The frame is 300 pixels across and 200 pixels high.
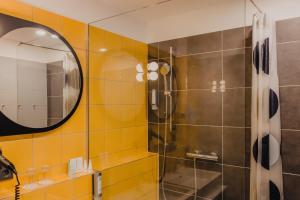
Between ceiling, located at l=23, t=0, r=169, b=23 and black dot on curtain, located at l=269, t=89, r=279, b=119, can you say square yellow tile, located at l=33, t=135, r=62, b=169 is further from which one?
black dot on curtain, located at l=269, t=89, r=279, b=119

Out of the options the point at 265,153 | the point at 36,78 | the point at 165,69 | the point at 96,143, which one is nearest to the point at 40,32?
the point at 36,78

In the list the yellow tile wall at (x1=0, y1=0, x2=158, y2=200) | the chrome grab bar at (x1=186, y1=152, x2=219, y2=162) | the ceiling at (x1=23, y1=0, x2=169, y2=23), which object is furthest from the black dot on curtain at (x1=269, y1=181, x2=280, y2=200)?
the ceiling at (x1=23, y1=0, x2=169, y2=23)

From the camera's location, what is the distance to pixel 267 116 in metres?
1.70

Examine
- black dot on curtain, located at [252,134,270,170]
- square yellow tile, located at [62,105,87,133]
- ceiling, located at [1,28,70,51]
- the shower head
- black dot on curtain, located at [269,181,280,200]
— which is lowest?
black dot on curtain, located at [269,181,280,200]

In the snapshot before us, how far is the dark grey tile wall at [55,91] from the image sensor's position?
1.65 metres

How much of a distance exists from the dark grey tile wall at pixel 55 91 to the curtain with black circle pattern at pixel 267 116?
149cm

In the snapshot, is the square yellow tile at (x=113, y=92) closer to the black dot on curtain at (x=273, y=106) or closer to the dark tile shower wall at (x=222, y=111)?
the dark tile shower wall at (x=222, y=111)

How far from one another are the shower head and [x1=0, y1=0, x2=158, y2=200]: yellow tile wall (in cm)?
22

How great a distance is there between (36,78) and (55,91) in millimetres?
167

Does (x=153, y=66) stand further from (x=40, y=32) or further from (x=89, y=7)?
(x=40, y=32)

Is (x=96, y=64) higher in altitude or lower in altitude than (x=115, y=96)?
higher

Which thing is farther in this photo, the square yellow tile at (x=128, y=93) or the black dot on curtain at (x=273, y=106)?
the square yellow tile at (x=128, y=93)

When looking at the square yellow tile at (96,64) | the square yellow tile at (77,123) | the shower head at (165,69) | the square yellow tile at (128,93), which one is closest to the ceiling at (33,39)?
the square yellow tile at (96,64)

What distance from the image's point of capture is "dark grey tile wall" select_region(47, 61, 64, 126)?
165cm
